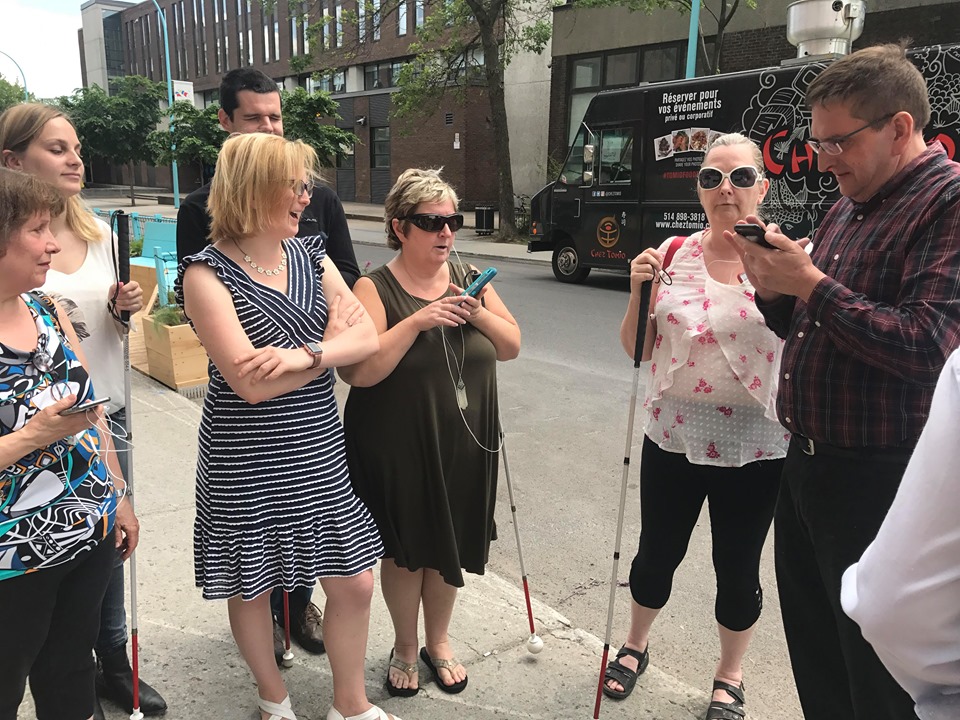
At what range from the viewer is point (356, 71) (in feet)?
119

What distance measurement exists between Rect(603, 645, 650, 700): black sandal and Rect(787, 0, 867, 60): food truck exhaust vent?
8.29m

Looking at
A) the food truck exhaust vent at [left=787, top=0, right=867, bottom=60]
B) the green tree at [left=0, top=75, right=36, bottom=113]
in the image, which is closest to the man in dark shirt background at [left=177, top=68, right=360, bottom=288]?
the food truck exhaust vent at [left=787, top=0, right=867, bottom=60]

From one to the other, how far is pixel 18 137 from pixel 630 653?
9.48 ft

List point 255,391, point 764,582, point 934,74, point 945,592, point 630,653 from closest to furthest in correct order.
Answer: point 945,592 → point 255,391 → point 630,653 → point 764,582 → point 934,74

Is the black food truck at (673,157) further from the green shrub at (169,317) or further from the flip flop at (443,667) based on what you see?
the flip flop at (443,667)

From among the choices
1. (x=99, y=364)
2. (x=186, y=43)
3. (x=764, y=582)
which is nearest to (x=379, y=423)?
(x=99, y=364)

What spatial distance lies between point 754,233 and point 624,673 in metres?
1.72

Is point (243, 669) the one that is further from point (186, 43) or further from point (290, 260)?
point (186, 43)

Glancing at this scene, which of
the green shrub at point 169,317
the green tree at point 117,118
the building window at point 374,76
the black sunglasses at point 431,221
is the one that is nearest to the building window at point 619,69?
the building window at point 374,76

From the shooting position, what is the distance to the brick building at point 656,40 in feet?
50.0

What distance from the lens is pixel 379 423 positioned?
2.38 meters

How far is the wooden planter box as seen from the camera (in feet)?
20.0

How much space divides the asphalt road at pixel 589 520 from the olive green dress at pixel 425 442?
860mm

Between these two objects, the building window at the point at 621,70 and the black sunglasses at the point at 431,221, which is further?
the building window at the point at 621,70
